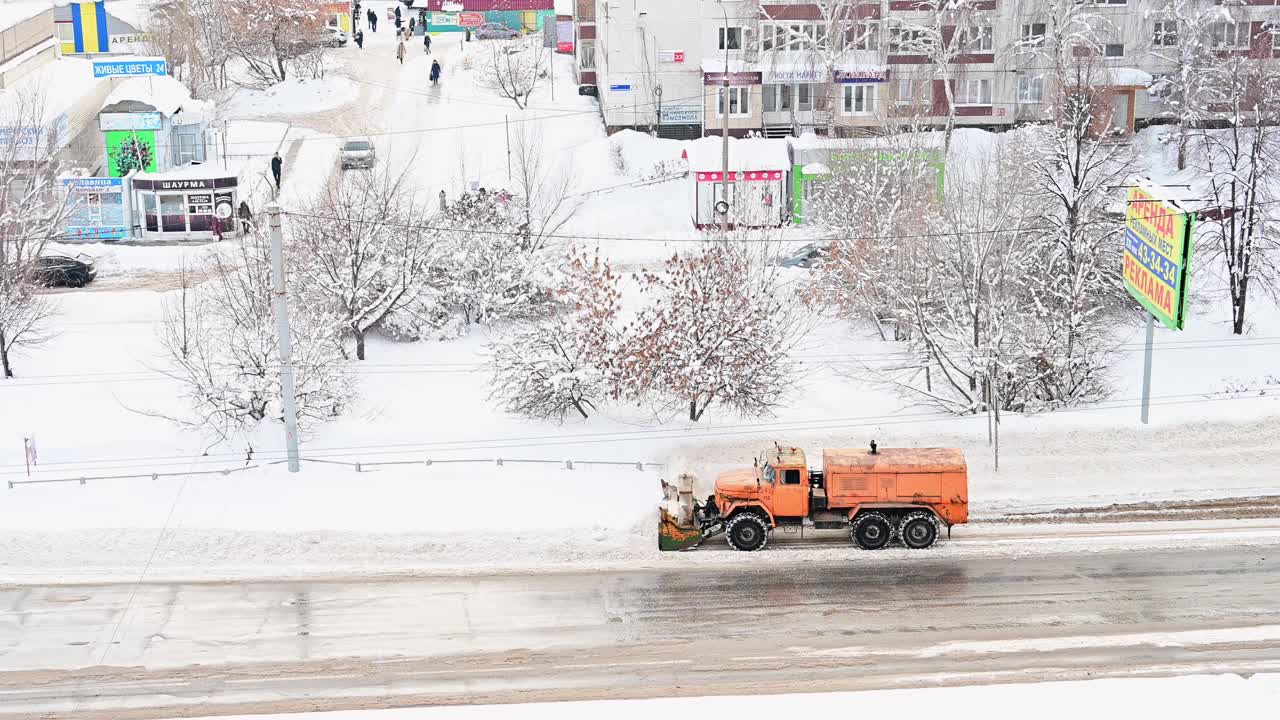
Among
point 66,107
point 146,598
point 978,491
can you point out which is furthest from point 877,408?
point 66,107

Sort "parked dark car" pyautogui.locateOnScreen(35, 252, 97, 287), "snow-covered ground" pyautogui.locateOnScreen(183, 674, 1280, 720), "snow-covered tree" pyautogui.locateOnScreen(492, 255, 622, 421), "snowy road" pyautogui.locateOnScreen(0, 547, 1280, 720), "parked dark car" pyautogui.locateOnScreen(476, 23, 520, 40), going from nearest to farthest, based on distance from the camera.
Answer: "snow-covered ground" pyautogui.locateOnScreen(183, 674, 1280, 720)
"snowy road" pyautogui.locateOnScreen(0, 547, 1280, 720)
"snow-covered tree" pyautogui.locateOnScreen(492, 255, 622, 421)
"parked dark car" pyautogui.locateOnScreen(35, 252, 97, 287)
"parked dark car" pyautogui.locateOnScreen(476, 23, 520, 40)

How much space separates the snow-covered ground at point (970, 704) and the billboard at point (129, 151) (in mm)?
38565

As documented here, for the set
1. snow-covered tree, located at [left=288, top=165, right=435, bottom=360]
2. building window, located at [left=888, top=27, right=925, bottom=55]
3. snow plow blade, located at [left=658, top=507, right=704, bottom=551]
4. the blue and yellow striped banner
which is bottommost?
snow plow blade, located at [left=658, top=507, right=704, bottom=551]

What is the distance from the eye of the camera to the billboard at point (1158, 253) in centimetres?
2711

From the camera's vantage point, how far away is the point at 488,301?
131 feet

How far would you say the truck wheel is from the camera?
2388 centimetres

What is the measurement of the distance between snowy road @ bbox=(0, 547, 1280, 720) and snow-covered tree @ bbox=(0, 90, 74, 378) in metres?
16.1

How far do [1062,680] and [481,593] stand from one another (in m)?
8.64

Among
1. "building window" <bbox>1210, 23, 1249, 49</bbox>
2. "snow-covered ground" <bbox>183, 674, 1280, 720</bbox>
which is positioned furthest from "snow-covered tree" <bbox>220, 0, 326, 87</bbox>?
"snow-covered ground" <bbox>183, 674, 1280, 720</bbox>

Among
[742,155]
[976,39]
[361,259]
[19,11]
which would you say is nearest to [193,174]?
[19,11]

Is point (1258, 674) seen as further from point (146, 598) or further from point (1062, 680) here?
point (146, 598)

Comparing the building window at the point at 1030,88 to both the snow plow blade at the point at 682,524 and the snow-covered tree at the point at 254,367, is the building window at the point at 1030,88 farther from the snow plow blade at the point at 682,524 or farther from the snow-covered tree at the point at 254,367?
the snow plow blade at the point at 682,524

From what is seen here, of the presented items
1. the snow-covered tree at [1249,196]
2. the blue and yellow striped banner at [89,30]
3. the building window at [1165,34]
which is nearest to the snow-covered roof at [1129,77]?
the building window at [1165,34]

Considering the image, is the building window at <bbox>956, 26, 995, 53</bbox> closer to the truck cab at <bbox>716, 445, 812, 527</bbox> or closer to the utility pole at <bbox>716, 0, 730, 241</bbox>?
the utility pole at <bbox>716, 0, 730, 241</bbox>
